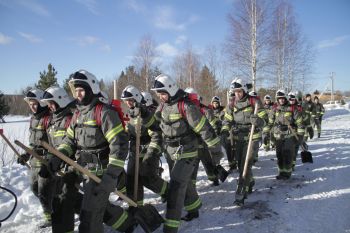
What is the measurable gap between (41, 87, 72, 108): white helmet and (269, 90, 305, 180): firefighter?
17.7ft

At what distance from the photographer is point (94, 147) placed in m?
4.18

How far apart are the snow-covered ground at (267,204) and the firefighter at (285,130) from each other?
0.39 meters

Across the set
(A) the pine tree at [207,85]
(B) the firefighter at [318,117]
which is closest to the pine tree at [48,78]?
(A) the pine tree at [207,85]

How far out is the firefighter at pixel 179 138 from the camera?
4.83 m

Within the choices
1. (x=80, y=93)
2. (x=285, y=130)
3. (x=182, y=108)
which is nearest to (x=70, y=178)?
(x=80, y=93)

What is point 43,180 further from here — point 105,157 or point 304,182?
point 304,182

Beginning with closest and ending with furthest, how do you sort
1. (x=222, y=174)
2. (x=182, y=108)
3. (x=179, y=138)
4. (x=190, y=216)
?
(x=182, y=108), (x=179, y=138), (x=190, y=216), (x=222, y=174)

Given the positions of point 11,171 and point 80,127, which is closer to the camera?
point 80,127

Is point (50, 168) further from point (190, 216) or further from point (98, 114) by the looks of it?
point (190, 216)

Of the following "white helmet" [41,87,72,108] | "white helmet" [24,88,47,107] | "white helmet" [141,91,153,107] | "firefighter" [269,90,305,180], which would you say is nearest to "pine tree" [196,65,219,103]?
"firefighter" [269,90,305,180]

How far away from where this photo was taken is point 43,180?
17.2 feet

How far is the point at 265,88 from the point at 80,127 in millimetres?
21361

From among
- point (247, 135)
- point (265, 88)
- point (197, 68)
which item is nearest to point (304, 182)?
point (247, 135)

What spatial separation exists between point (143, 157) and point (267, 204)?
250 centimetres
